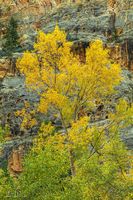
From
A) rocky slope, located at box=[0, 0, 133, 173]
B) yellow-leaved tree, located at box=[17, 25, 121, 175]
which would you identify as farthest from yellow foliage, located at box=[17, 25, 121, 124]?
rocky slope, located at box=[0, 0, 133, 173]

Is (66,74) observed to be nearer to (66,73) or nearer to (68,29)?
(66,73)

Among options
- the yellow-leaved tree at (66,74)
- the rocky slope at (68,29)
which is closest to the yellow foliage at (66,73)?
the yellow-leaved tree at (66,74)

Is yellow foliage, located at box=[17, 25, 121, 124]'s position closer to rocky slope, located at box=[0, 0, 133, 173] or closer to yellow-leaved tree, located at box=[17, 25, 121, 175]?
yellow-leaved tree, located at box=[17, 25, 121, 175]

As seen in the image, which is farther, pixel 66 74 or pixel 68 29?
pixel 68 29

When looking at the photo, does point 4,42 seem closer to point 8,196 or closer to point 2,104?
point 2,104

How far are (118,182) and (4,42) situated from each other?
A: 138 feet

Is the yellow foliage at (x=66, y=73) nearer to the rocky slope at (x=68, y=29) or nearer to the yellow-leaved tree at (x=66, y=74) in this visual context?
the yellow-leaved tree at (x=66, y=74)

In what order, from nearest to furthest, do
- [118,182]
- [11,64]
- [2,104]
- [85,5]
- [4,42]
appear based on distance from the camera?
1. [118,182]
2. [2,104]
3. [11,64]
4. [4,42]
5. [85,5]

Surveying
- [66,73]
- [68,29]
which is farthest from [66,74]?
[68,29]

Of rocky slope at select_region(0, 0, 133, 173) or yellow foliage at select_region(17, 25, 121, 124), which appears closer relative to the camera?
yellow foliage at select_region(17, 25, 121, 124)

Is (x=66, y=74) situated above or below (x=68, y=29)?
below

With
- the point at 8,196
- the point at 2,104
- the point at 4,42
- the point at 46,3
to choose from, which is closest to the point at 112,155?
the point at 8,196

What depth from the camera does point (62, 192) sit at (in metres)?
17.4

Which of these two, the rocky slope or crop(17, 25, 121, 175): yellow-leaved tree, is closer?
crop(17, 25, 121, 175): yellow-leaved tree
